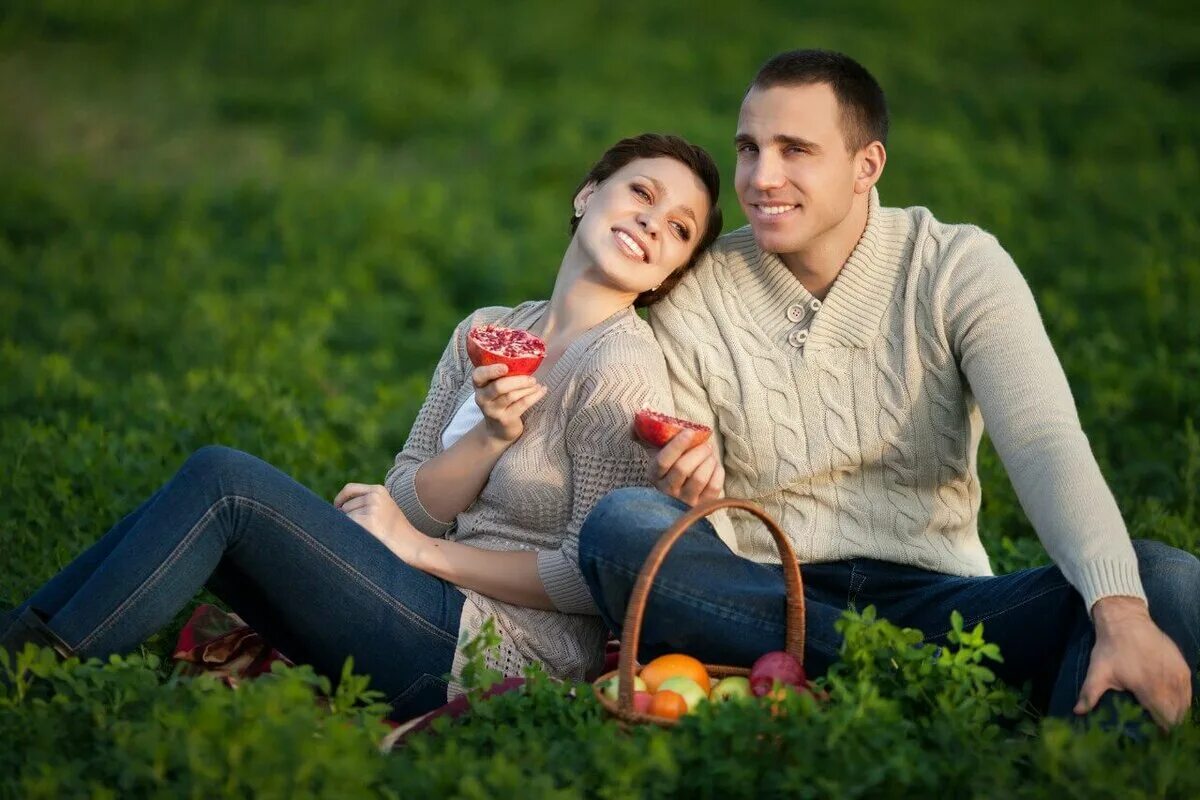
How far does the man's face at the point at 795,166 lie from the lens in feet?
16.1

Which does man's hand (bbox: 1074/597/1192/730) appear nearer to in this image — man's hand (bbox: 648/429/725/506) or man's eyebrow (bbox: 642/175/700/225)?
man's hand (bbox: 648/429/725/506)

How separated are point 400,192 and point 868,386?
26.2 ft

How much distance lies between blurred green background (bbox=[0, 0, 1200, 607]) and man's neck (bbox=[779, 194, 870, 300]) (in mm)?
1622

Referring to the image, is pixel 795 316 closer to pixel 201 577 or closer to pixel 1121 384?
pixel 201 577

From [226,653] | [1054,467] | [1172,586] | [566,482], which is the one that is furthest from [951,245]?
[226,653]

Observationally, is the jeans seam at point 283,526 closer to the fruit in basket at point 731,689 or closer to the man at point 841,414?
the man at point 841,414

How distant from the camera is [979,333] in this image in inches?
186

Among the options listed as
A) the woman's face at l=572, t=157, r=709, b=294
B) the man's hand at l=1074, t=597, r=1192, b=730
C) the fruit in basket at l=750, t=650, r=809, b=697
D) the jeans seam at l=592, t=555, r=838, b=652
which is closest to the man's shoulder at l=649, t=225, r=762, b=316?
the woman's face at l=572, t=157, r=709, b=294

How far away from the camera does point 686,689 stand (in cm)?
424

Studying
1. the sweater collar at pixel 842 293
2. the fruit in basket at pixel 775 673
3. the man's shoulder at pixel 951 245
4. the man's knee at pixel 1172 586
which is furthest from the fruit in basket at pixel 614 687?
the man's shoulder at pixel 951 245

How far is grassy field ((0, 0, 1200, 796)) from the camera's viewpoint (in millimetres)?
7543

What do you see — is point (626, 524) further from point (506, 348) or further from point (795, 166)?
point (795, 166)

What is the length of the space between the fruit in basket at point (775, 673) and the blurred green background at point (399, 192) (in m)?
2.02

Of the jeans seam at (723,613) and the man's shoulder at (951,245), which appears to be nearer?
the jeans seam at (723,613)
